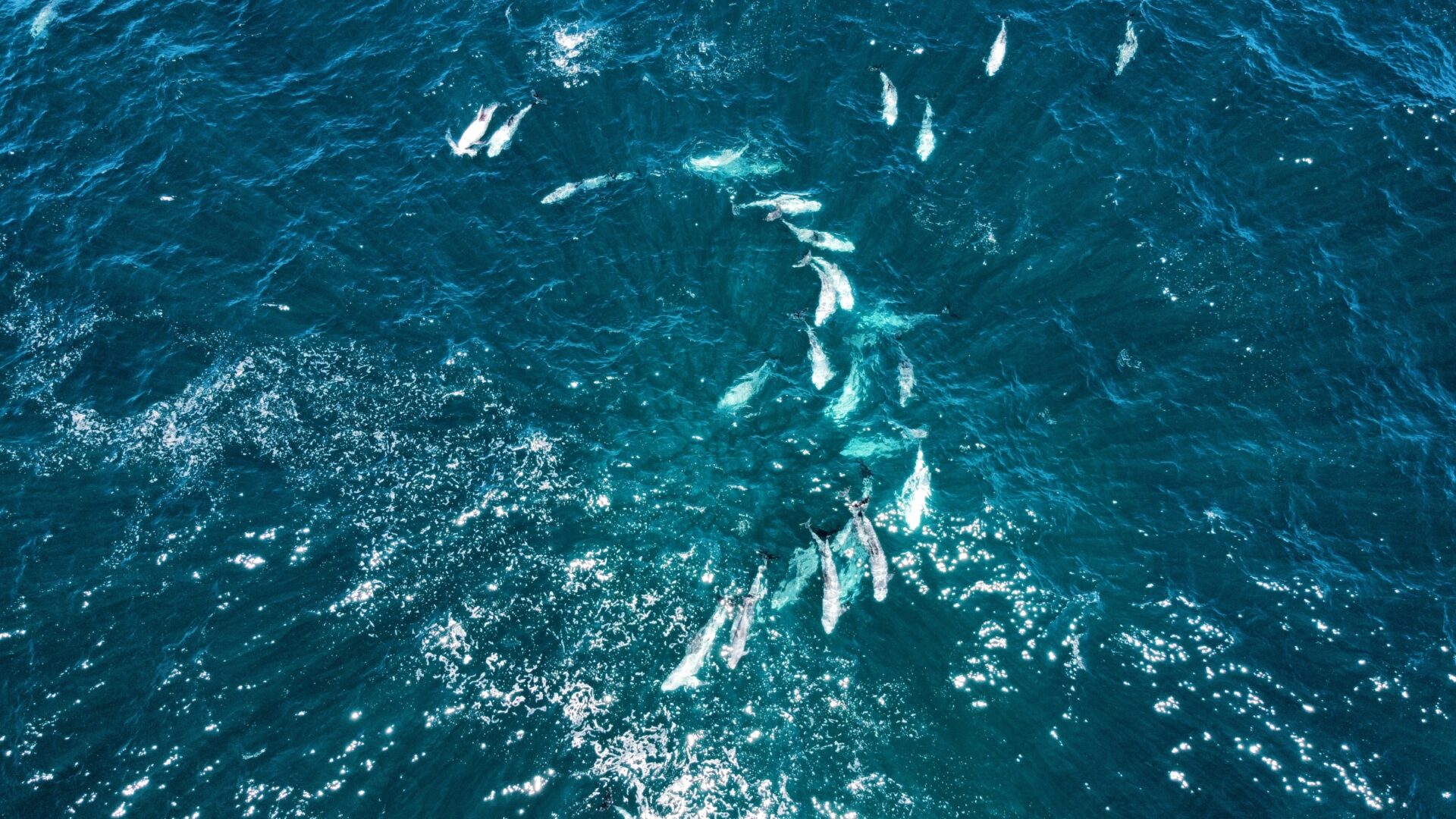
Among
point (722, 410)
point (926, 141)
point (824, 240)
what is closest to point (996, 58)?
point (926, 141)

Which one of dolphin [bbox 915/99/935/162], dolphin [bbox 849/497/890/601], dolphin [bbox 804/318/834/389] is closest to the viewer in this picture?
dolphin [bbox 849/497/890/601]

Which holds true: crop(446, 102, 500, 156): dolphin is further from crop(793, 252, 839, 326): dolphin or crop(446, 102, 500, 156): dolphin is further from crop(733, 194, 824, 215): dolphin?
crop(793, 252, 839, 326): dolphin

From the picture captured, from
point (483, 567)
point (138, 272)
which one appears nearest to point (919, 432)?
point (483, 567)

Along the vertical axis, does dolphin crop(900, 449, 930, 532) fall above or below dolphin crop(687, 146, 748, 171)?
below

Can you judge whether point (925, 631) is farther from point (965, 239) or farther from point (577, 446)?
point (965, 239)

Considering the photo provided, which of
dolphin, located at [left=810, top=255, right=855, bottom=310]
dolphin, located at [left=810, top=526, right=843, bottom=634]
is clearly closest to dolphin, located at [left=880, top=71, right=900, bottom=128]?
dolphin, located at [left=810, top=255, right=855, bottom=310]

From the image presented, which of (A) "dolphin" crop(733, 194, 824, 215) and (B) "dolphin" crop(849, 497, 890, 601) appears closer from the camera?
(B) "dolphin" crop(849, 497, 890, 601)

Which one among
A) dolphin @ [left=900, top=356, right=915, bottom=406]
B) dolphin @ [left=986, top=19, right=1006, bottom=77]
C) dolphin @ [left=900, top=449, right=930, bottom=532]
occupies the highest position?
dolphin @ [left=986, top=19, right=1006, bottom=77]

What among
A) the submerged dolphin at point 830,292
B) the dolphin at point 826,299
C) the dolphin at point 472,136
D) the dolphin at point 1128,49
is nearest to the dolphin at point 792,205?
the submerged dolphin at point 830,292
